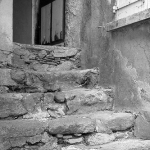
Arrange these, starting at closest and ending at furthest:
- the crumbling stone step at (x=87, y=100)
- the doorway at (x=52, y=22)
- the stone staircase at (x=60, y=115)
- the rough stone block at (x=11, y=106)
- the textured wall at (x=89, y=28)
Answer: the stone staircase at (x=60, y=115) → the rough stone block at (x=11, y=106) → the crumbling stone step at (x=87, y=100) → the textured wall at (x=89, y=28) → the doorway at (x=52, y=22)

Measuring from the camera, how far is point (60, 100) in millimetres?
2906

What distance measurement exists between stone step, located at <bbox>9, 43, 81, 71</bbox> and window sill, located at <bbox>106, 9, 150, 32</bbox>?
820 mm

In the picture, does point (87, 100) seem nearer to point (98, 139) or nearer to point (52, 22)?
point (98, 139)

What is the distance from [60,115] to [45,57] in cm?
132

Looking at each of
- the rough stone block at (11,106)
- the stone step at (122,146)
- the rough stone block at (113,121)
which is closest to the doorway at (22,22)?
the rough stone block at (11,106)

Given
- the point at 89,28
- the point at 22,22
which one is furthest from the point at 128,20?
the point at 22,22

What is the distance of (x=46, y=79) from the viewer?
3.17m


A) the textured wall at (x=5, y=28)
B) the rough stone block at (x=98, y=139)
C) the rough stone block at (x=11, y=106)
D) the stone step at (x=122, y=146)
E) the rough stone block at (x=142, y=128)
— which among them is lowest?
the stone step at (x=122, y=146)

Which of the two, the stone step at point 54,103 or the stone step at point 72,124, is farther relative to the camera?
the stone step at point 54,103

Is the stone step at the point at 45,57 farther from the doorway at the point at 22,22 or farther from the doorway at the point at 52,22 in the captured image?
the doorway at the point at 22,22

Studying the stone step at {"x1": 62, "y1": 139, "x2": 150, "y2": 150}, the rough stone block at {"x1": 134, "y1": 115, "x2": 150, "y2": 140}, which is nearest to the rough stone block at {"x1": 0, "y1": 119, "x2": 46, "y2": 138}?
the stone step at {"x1": 62, "y1": 139, "x2": 150, "y2": 150}

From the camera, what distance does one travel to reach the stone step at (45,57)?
12.2 ft

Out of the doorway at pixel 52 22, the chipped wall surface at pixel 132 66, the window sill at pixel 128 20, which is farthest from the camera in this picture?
the doorway at pixel 52 22

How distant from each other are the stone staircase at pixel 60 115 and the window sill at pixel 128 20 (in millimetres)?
652
